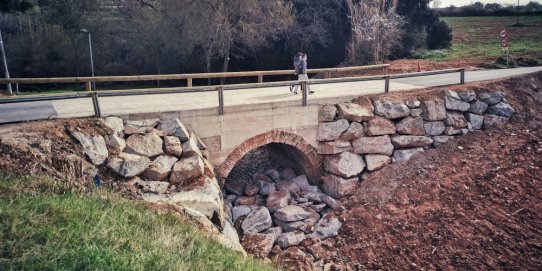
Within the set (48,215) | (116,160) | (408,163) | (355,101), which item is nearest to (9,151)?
(116,160)

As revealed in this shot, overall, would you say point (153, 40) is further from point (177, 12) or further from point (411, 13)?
point (411, 13)

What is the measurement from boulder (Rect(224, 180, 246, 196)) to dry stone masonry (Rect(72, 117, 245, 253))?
2.36 m

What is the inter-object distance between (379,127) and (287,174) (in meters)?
3.44

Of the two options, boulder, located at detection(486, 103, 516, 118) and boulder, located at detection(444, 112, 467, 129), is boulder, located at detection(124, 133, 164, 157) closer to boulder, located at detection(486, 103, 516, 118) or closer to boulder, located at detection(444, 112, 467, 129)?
boulder, located at detection(444, 112, 467, 129)

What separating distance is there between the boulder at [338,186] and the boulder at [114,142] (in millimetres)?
6347

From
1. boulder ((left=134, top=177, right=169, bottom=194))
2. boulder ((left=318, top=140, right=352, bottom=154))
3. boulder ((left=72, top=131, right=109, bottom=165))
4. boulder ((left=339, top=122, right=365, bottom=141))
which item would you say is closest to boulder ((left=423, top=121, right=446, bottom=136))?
boulder ((left=339, top=122, right=365, bottom=141))

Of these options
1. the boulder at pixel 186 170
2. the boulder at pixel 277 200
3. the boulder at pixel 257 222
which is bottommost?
the boulder at pixel 257 222

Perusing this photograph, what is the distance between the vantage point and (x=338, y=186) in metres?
12.2

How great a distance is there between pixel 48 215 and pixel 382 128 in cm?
1009

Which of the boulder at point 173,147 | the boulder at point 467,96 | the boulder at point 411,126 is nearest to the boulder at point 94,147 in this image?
the boulder at point 173,147

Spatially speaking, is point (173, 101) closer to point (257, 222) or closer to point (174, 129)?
point (174, 129)

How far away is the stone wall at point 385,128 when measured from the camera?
12.4 m

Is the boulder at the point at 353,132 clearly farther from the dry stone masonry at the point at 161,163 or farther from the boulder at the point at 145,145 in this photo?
the boulder at the point at 145,145

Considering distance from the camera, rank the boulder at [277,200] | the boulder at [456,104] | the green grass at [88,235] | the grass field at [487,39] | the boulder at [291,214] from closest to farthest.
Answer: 1. the green grass at [88,235]
2. the boulder at [291,214]
3. the boulder at [277,200]
4. the boulder at [456,104]
5. the grass field at [487,39]
